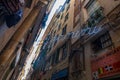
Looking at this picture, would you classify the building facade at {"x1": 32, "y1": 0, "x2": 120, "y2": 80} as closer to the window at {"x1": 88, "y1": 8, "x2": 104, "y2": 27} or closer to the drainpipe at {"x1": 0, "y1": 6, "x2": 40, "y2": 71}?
the window at {"x1": 88, "y1": 8, "x2": 104, "y2": 27}

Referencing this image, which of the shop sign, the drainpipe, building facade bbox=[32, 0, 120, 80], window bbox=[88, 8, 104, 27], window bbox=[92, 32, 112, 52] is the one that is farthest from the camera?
window bbox=[88, 8, 104, 27]

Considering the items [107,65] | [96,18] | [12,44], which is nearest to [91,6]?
[96,18]

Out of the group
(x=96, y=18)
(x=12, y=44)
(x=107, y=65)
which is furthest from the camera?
(x=96, y=18)

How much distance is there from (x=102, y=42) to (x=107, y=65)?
5.84 ft

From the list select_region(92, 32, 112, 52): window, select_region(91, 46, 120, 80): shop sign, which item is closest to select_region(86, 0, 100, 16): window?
select_region(92, 32, 112, 52): window

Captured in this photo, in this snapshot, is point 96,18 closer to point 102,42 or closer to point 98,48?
point 102,42

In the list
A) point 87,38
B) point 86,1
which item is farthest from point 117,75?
point 86,1

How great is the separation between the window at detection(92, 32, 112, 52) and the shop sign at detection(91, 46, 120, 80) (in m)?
0.68

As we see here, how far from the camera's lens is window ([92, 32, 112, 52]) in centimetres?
773

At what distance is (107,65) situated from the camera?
6781mm

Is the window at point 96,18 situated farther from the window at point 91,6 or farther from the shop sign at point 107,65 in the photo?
the shop sign at point 107,65

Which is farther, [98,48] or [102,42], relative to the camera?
[98,48]

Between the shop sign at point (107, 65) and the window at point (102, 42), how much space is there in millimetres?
677

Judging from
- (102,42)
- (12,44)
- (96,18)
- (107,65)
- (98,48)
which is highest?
(96,18)
